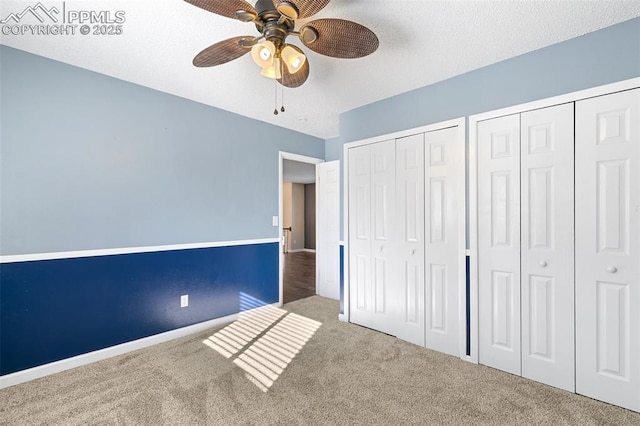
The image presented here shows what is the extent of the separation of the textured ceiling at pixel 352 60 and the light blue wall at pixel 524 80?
73 millimetres

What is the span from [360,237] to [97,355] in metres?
2.68

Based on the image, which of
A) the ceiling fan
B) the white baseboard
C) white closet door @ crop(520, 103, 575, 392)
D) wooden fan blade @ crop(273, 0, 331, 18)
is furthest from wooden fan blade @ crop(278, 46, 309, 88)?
the white baseboard

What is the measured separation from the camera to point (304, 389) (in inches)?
78.6

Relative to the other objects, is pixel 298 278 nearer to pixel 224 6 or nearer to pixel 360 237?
pixel 360 237

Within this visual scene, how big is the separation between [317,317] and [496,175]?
8.03ft

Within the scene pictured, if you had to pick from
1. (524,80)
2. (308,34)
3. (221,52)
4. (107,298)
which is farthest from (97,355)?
(524,80)

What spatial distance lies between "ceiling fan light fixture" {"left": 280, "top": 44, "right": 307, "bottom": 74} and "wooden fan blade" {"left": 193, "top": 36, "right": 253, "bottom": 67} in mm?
231

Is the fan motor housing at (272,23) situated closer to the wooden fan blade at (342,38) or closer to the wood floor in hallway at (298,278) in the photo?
the wooden fan blade at (342,38)

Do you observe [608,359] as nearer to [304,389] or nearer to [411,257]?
[411,257]

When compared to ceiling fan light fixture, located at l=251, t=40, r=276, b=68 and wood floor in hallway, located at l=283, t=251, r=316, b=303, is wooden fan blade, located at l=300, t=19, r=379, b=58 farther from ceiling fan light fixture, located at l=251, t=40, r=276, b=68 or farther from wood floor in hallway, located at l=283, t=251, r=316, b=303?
wood floor in hallway, located at l=283, t=251, r=316, b=303

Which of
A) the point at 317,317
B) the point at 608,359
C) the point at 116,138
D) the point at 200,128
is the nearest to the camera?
the point at 608,359

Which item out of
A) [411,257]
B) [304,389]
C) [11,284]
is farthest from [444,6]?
[11,284]

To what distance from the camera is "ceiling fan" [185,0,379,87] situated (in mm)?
1377

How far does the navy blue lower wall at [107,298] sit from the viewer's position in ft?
6.87
